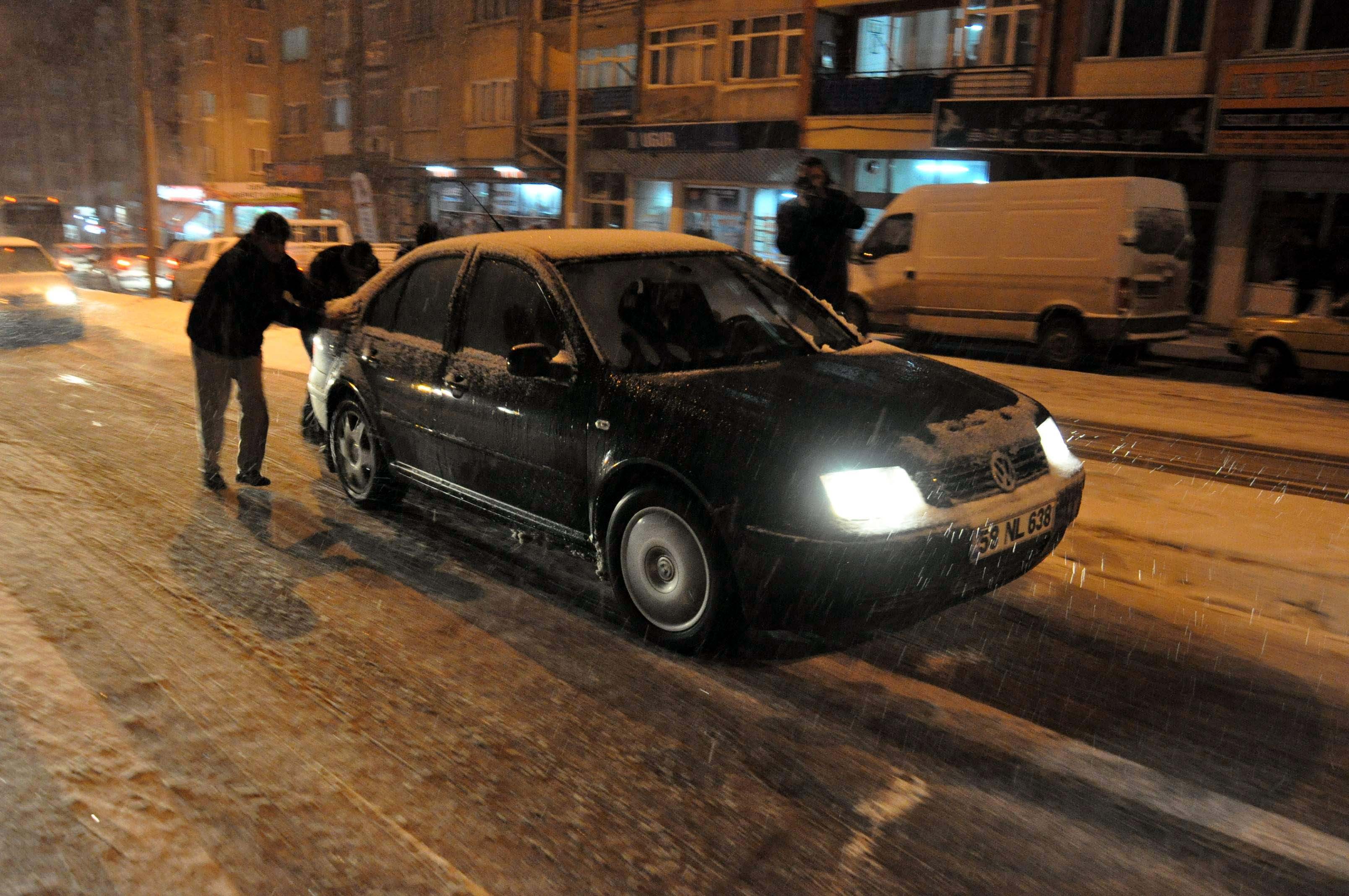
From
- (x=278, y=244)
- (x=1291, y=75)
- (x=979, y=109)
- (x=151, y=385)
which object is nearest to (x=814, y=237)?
(x=278, y=244)

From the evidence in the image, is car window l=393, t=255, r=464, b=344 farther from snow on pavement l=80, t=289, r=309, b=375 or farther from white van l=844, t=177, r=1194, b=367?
white van l=844, t=177, r=1194, b=367

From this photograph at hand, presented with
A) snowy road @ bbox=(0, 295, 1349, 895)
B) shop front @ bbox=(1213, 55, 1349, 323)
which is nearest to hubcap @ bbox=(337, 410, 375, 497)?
snowy road @ bbox=(0, 295, 1349, 895)

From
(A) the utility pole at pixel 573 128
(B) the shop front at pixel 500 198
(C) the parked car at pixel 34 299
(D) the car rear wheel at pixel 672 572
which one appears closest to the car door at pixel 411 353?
(D) the car rear wheel at pixel 672 572

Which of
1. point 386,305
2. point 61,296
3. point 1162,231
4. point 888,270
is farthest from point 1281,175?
point 61,296

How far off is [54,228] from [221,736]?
39404 millimetres

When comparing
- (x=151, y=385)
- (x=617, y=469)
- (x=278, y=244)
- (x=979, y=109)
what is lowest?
(x=151, y=385)

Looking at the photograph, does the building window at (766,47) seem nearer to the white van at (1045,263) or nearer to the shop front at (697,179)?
the shop front at (697,179)

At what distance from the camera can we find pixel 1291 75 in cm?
1730

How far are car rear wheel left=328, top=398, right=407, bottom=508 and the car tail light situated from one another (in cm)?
1021

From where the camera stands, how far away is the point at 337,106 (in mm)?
43844

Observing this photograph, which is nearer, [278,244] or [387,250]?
[278,244]

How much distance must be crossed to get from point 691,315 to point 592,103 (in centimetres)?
2808

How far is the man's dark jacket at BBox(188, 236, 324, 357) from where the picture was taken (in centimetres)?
649

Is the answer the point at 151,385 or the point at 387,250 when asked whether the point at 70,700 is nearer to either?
the point at 151,385
